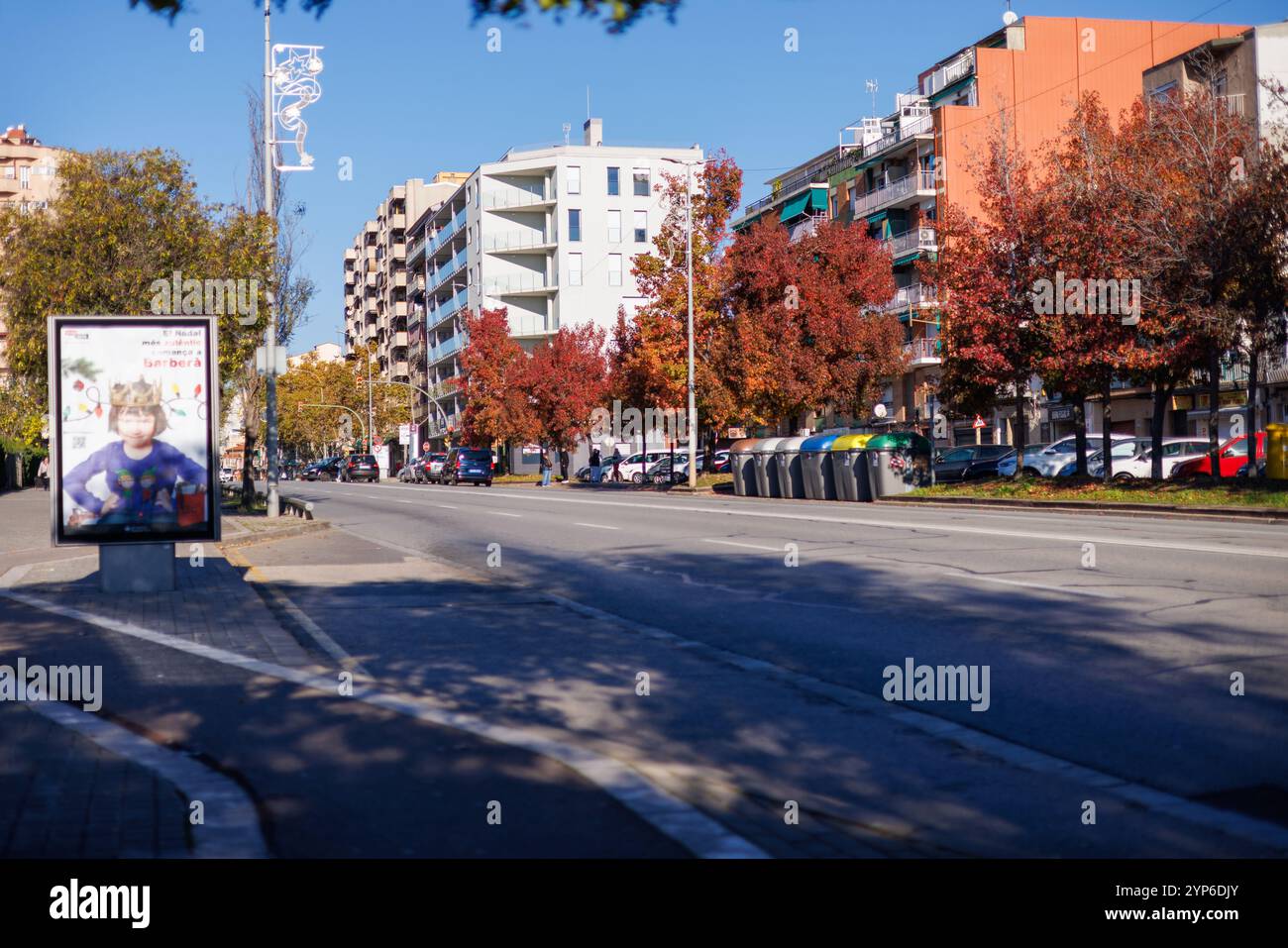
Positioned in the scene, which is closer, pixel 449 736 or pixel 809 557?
pixel 449 736

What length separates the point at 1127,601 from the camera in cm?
1043

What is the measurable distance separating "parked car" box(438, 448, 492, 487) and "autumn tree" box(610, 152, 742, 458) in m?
14.7

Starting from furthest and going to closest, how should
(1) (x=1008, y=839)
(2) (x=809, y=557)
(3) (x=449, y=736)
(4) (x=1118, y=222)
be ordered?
(4) (x=1118, y=222)
(2) (x=809, y=557)
(3) (x=449, y=736)
(1) (x=1008, y=839)

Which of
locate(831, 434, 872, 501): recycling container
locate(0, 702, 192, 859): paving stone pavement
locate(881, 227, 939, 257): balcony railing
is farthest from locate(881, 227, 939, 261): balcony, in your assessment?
locate(0, 702, 192, 859): paving stone pavement

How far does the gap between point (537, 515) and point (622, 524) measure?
4.44 metres

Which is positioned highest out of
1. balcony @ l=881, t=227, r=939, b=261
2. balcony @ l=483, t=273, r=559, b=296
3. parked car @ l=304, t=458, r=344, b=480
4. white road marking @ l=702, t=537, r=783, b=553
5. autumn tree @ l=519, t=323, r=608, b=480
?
balcony @ l=483, t=273, r=559, b=296

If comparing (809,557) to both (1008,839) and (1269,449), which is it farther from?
(1269,449)

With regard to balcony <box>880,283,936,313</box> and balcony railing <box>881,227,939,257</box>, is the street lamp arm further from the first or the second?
balcony railing <box>881,227,939,257</box>

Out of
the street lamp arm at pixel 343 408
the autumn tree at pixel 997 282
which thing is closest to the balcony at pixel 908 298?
the autumn tree at pixel 997 282

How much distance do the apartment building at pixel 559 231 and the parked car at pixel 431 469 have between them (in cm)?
1395

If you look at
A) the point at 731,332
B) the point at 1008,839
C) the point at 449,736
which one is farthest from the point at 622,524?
the point at 731,332

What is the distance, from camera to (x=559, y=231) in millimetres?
85812

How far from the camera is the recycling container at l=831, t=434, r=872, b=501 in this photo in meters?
34.4

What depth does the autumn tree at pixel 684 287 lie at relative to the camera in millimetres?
46844
